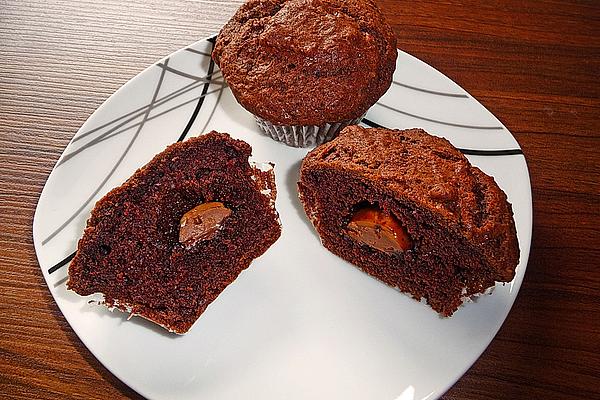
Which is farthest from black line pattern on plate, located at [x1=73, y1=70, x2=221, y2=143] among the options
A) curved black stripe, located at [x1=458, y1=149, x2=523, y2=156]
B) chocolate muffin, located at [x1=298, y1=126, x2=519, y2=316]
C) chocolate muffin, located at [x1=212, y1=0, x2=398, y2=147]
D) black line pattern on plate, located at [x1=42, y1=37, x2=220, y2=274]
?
curved black stripe, located at [x1=458, y1=149, x2=523, y2=156]

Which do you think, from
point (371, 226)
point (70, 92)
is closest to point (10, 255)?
point (70, 92)

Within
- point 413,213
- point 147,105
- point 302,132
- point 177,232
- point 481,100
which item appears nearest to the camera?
point 413,213

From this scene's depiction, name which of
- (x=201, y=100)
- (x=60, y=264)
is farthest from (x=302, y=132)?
(x=60, y=264)

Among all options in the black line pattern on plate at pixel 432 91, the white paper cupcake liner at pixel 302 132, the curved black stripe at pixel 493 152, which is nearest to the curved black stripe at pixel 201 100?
the white paper cupcake liner at pixel 302 132

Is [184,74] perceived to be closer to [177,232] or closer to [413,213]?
[177,232]

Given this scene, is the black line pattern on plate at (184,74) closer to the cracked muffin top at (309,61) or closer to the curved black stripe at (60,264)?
the cracked muffin top at (309,61)

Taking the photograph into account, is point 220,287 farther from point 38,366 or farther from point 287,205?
point 38,366

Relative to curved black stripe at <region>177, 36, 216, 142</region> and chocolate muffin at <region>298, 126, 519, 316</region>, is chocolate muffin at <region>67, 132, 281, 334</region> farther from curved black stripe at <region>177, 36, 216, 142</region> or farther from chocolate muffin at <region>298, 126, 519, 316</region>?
curved black stripe at <region>177, 36, 216, 142</region>

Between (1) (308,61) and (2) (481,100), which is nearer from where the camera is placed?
(1) (308,61)
